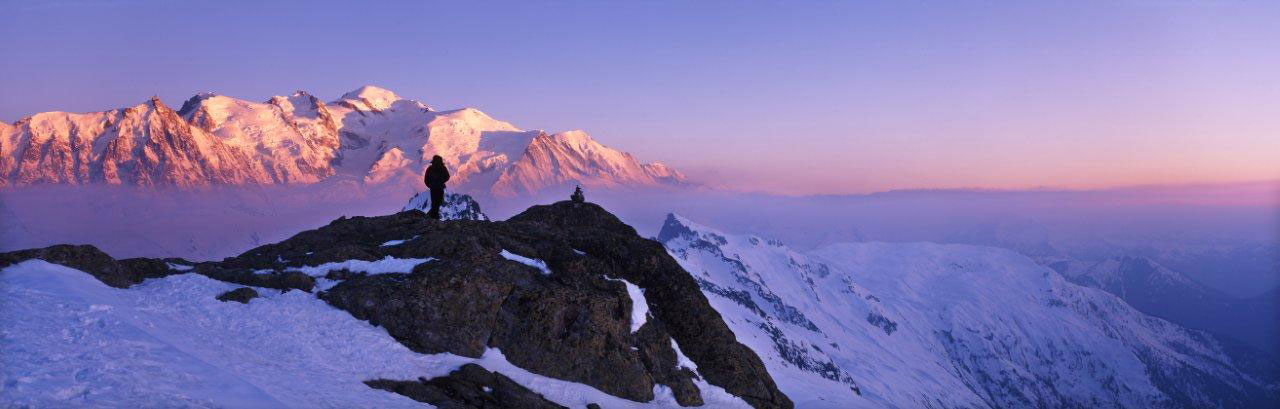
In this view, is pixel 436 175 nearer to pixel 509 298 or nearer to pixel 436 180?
pixel 436 180

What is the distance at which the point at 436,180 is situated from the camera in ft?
136

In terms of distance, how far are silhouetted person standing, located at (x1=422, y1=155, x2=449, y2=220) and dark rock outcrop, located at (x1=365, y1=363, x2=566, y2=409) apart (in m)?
Result: 15.8

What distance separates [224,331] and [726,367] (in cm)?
2299

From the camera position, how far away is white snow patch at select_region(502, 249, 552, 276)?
3606 cm

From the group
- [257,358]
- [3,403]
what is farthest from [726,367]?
[3,403]

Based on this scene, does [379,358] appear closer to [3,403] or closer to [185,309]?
[185,309]

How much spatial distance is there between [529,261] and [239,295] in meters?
12.8

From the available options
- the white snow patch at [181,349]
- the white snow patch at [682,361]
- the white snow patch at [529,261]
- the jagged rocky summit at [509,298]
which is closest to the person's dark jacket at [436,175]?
the jagged rocky summit at [509,298]

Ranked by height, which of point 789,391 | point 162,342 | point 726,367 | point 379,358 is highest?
point 162,342

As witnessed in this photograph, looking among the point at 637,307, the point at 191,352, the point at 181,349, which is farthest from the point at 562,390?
the point at 181,349

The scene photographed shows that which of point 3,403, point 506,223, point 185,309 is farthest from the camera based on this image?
point 506,223

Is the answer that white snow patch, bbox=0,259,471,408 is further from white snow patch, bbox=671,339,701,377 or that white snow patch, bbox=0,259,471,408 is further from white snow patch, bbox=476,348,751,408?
white snow patch, bbox=671,339,701,377

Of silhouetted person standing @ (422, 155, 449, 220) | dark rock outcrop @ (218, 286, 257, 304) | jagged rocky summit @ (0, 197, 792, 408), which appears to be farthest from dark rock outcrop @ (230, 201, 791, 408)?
dark rock outcrop @ (218, 286, 257, 304)

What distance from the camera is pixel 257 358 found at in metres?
23.4
